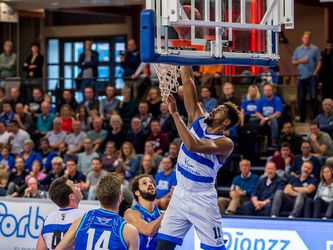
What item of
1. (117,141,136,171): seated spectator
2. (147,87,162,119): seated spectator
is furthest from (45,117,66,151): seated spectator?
(117,141,136,171): seated spectator

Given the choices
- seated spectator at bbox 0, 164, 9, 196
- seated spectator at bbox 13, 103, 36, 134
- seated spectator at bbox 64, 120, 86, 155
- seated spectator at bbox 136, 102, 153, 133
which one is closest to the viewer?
seated spectator at bbox 0, 164, 9, 196

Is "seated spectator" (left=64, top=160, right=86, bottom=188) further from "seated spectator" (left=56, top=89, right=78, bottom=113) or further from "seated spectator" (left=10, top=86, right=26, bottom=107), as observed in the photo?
"seated spectator" (left=10, top=86, right=26, bottom=107)

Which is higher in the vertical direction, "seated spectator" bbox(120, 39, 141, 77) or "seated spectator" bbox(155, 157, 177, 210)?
"seated spectator" bbox(120, 39, 141, 77)

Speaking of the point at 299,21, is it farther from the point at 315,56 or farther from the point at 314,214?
the point at 314,214

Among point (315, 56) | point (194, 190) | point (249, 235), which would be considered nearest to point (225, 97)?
point (315, 56)

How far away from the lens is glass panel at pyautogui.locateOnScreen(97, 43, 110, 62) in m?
28.3

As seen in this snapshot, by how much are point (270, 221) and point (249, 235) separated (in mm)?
359

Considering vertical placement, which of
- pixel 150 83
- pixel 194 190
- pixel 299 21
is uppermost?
pixel 299 21

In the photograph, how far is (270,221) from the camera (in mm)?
12297

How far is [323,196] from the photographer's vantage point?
14.5 metres

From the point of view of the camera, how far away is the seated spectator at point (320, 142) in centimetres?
1662

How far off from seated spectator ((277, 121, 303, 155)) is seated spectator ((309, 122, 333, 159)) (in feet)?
0.79

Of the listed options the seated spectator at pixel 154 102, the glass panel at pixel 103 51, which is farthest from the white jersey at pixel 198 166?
the glass panel at pixel 103 51

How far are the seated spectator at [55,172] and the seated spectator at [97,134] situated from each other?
155cm
